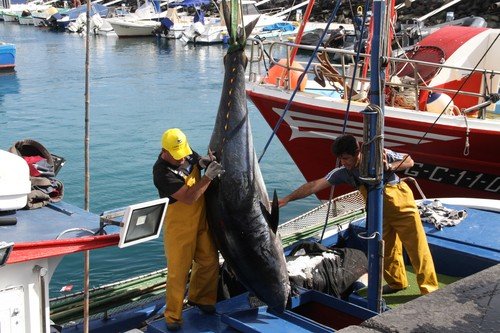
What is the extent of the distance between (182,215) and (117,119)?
53.8 ft

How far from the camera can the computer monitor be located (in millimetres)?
3992

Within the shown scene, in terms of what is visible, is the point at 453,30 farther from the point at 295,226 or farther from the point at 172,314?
the point at 172,314

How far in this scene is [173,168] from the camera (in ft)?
16.1

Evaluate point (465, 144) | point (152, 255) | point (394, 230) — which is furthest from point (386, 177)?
point (152, 255)

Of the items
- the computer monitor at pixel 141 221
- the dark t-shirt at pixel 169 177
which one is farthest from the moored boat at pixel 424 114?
the computer monitor at pixel 141 221

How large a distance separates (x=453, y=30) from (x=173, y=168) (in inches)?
326

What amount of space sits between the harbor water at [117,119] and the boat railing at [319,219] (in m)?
2.61

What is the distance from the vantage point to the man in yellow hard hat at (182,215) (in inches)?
188

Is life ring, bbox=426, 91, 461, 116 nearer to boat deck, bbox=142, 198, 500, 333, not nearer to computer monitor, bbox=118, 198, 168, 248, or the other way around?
boat deck, bbox=142, 198, 500, 333

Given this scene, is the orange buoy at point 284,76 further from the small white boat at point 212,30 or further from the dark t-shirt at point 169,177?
the small white boat at point 212,30

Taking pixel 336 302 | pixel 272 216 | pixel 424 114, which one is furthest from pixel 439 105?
pixel 272 216

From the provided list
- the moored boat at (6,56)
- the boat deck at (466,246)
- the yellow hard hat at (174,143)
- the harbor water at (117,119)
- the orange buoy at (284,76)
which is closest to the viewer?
the yellow hard hat at (174,143)

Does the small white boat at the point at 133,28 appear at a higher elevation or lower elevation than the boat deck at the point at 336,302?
higher

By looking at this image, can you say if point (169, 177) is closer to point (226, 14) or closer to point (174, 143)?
point (174, 143)
